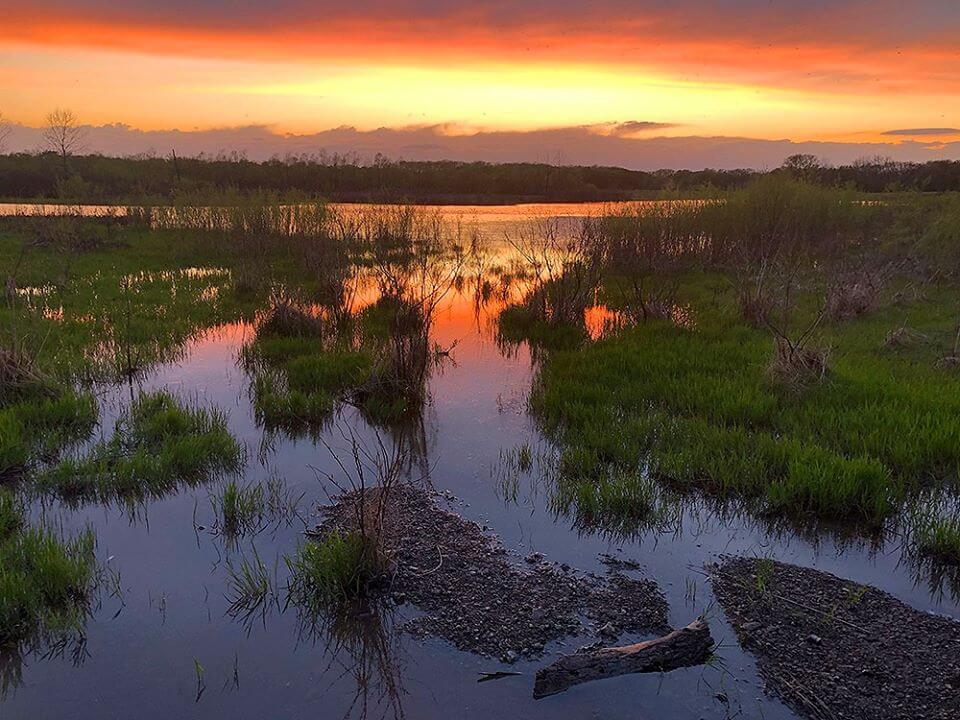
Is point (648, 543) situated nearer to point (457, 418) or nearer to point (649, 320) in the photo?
point (457, 418)

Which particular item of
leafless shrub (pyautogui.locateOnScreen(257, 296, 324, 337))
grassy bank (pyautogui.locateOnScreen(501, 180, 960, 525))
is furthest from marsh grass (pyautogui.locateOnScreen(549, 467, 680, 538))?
leafless shrub (pyautogui.locateOnScreen(257, 296, 324, 337))

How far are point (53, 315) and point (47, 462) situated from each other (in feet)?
24.7

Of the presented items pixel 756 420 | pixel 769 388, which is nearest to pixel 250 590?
pixel 756 420

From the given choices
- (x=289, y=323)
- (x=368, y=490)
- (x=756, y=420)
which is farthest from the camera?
(x=289, y=323)

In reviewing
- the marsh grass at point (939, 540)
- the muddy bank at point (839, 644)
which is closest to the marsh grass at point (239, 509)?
the muddy bank at point (839, 644)

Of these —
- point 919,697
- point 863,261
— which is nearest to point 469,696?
point 919,697

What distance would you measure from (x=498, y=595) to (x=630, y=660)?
1125 millimetres

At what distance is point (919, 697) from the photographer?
12.3 ft

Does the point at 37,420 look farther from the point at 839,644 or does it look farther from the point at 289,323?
the point at 839,644

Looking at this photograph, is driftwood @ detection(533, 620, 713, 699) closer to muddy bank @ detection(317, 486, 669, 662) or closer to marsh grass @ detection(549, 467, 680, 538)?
muddy bank @ detection(317, 486, 669, 662)

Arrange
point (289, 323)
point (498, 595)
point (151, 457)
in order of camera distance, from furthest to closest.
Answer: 1. point (289, 323)
2. point (151, 457)
3. point (498, 595)

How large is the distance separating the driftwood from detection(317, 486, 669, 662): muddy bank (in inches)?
12.4

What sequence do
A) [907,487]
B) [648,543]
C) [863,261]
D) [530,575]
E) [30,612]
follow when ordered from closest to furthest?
[30,612] < [530,575] < [648,543] < [907,487] < [863,261]

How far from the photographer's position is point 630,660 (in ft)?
13.1
